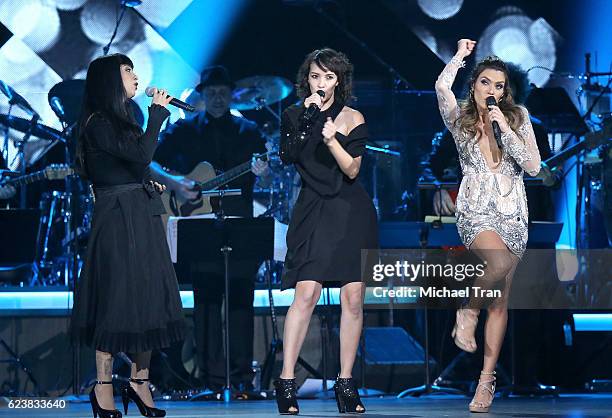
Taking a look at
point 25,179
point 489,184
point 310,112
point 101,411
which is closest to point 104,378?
point 101,411

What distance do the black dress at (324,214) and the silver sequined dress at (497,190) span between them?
1.75 ft

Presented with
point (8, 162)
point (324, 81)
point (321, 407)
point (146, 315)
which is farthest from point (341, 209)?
point (8, 162)

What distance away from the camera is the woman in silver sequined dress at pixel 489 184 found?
17.5ft

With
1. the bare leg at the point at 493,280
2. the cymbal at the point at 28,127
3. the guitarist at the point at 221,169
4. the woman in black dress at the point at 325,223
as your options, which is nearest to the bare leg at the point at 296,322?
the woman in black dress at the point at 325,223

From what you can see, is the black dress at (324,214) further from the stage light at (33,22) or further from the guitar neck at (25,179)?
the stage light at (33,22)

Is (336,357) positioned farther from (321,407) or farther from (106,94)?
(106,94)

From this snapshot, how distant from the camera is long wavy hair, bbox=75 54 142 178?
511 centimetres

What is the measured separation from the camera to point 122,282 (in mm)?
5074

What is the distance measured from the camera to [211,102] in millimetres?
7539

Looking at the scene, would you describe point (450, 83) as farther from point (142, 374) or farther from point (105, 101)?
point (142, 374)

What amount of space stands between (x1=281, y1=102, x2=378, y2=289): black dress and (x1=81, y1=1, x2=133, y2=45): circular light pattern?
12.2 feet

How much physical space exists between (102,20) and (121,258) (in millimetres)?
3918

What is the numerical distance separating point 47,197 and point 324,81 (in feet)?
13.3

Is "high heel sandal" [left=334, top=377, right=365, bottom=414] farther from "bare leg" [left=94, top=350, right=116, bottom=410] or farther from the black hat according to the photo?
the black hat
